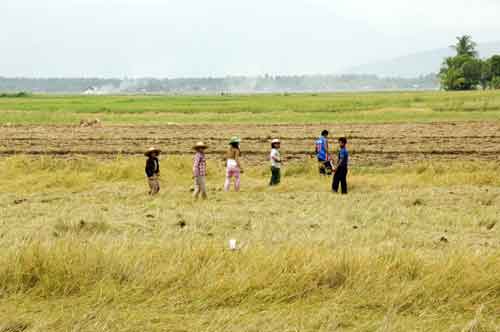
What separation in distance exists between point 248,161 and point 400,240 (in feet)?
48.8

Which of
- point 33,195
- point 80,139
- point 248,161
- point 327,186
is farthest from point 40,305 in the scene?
point 80,139

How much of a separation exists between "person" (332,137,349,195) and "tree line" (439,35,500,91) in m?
111

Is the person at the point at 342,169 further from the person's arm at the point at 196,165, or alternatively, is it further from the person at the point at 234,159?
the person's arm at the point at 196,165

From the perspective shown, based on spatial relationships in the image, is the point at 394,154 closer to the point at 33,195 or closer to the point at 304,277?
the point at 33,195

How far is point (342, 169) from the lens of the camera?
15.5 m

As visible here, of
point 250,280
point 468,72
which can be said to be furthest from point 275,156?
point 468,72

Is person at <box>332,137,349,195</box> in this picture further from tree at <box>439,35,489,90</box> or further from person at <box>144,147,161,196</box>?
tree at <box>439,35,489,90</box>

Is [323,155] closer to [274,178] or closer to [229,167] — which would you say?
[274,178]

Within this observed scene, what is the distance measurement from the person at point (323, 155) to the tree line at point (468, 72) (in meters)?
108

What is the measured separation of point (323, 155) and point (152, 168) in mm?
5371

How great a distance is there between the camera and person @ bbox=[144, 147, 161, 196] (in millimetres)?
14836

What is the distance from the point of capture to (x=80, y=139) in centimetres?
3562

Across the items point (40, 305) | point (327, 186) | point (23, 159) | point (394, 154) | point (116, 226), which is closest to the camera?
point (40, 305)

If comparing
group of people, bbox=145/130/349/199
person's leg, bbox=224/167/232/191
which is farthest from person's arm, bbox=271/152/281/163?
person's leg, bbox=224/167/232/191
